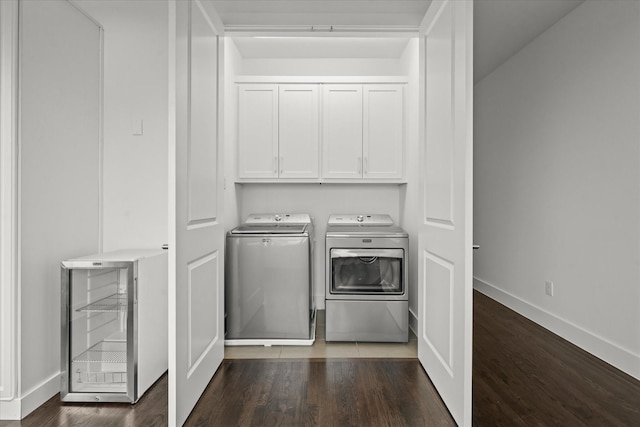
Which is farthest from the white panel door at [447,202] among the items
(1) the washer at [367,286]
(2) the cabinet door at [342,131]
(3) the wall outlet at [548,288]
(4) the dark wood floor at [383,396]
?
(3) the wall outlet at [548,288]

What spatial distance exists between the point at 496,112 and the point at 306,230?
8.97ft

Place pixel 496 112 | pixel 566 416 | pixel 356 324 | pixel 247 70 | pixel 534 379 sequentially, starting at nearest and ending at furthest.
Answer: pixel 566 416
pixel 534 379
pixel 356 324
pixel 247 70
pixel 496 112

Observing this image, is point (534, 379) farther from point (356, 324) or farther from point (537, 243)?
Result: point (537, 243)

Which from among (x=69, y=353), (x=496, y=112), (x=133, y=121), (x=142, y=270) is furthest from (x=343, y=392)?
(x=496, y=112)

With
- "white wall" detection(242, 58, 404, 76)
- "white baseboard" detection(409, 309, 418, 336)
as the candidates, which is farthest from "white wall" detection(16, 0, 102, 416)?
"white baseboard" detection(409, 309, 418, 336)

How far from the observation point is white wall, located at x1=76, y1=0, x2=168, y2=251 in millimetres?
2596

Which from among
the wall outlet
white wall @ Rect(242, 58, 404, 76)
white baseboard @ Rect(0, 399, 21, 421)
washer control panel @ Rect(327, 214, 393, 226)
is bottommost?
white baseboard @ Rect(0, 399, 21, 421)

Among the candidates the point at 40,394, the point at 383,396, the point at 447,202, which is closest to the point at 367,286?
the point at 383,396

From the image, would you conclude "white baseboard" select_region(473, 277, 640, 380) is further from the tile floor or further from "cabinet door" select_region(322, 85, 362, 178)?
"cabinet door" select_region(322, 85, 362, 178)

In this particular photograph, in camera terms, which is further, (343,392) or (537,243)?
(537,243)

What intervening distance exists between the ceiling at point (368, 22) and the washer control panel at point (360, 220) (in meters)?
1.53

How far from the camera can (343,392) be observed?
2.25 m

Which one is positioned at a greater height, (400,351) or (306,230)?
(306,230)

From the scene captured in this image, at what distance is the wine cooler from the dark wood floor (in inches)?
4.0
